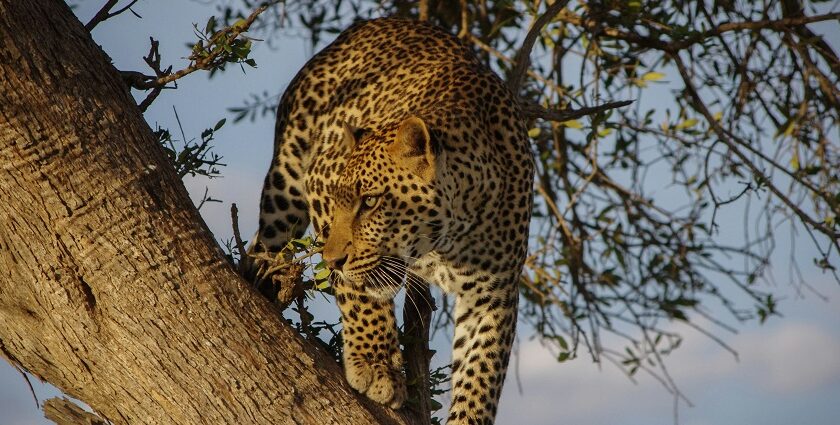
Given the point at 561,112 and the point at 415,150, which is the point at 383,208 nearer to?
the point at 415,150

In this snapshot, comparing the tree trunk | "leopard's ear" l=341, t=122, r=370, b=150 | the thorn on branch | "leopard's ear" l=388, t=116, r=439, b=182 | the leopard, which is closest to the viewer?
the tree trunk

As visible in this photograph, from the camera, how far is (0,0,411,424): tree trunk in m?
4.16

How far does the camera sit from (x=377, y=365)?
198 inches

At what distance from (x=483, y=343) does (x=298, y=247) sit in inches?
46.8

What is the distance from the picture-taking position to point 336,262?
4930 millimetres

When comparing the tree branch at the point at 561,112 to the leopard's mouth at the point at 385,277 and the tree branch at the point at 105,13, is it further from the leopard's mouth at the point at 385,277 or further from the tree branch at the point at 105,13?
the tree branch at the point at 105,13

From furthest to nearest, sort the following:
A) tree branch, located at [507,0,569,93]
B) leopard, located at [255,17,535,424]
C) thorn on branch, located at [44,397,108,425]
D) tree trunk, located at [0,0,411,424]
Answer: tree branch, located at [507,0,569,93] → leopard, located at [255,17,535,424] → thorn on branch, located at [44,397,108,425] → tree trunk, located at [0,0,411,424]

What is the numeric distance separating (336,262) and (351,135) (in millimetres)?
642

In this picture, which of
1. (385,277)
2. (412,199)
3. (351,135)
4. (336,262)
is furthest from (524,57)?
(336,262)

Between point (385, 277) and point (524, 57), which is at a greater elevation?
point (524, 57)

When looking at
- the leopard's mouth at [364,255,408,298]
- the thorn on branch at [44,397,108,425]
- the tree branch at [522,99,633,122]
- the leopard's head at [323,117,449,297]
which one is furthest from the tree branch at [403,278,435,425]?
the thorn on branch at [44,397,108,425]

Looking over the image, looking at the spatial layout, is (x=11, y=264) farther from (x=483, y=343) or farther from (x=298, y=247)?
(x=483, y=343)

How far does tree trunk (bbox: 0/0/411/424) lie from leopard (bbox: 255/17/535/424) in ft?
2.21

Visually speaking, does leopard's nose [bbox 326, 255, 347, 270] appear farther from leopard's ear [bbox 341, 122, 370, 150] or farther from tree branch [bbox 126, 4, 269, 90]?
tree branch [bbox 126, 4, 269, 90]
